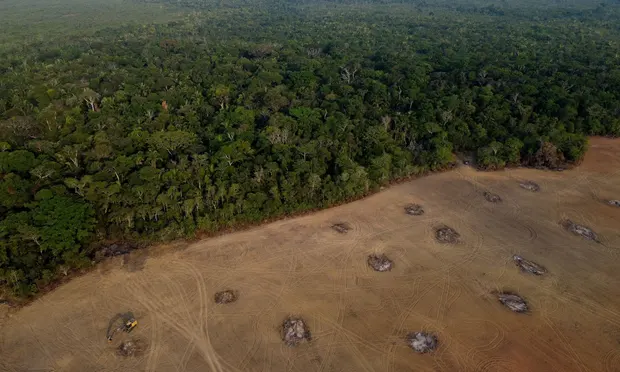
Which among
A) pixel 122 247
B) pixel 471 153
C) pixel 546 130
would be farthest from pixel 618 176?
pixel 122 247

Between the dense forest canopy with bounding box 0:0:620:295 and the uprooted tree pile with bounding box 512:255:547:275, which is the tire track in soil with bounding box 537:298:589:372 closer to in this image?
the uprooted tree pile with bounding box 512:255:547:275

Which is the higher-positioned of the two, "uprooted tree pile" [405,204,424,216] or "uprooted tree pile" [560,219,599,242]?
"uprooted tree pile" [405,204,424,216]

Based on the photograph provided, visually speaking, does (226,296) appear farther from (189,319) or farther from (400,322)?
(400,322)

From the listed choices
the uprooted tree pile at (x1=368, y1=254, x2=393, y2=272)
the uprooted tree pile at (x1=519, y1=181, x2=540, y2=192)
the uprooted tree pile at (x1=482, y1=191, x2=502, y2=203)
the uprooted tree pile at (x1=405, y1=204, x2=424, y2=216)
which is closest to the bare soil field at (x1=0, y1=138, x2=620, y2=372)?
the uprooted tree pile at (x1=405, y1=204, x2=424, y2=216)

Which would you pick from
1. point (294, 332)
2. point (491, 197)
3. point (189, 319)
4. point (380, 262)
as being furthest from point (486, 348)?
point (189, 319)

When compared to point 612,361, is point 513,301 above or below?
above

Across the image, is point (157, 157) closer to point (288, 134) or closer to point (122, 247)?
point (122, 247)
